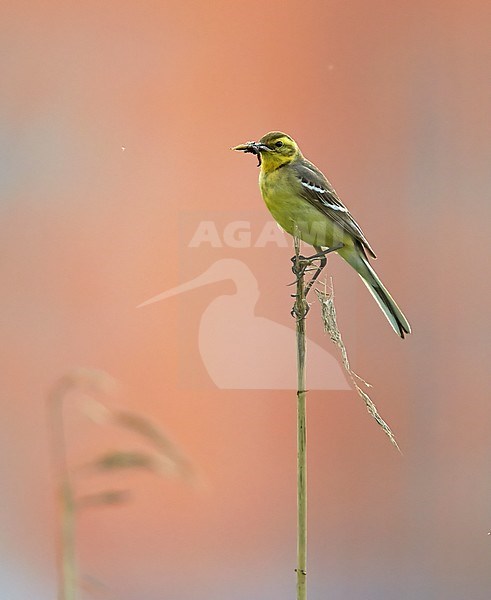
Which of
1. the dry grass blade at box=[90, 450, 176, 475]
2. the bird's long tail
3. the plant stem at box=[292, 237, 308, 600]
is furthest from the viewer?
the bird's long tail

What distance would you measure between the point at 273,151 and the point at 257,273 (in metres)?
0.87

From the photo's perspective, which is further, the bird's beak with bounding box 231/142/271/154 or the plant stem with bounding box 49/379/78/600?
the bird's beak with bounding box 231/142/271/154

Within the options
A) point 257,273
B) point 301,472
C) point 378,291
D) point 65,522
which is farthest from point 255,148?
point 65,522

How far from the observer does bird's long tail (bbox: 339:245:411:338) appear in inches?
69.2

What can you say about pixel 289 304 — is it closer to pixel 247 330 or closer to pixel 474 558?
pixel 247 330

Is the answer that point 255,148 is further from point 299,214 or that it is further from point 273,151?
point 299,214

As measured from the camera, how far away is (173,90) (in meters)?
2.88

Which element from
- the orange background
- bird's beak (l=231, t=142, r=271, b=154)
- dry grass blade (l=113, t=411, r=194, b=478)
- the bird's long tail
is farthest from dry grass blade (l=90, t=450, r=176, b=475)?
the orange background

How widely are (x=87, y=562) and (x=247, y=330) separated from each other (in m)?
0.89

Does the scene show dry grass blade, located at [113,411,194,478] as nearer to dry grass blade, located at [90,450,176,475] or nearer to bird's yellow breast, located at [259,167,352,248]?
dry grass blade, located at [90,450,176,475]

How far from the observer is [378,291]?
1849 mm

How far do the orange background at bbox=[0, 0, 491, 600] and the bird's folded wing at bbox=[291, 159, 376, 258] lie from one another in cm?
81

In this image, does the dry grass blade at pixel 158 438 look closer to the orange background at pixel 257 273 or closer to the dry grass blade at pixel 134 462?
the dry grass blade at pixel 134 462

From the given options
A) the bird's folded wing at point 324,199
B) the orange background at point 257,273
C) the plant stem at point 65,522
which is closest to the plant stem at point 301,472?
the plant stem at point 65,522
